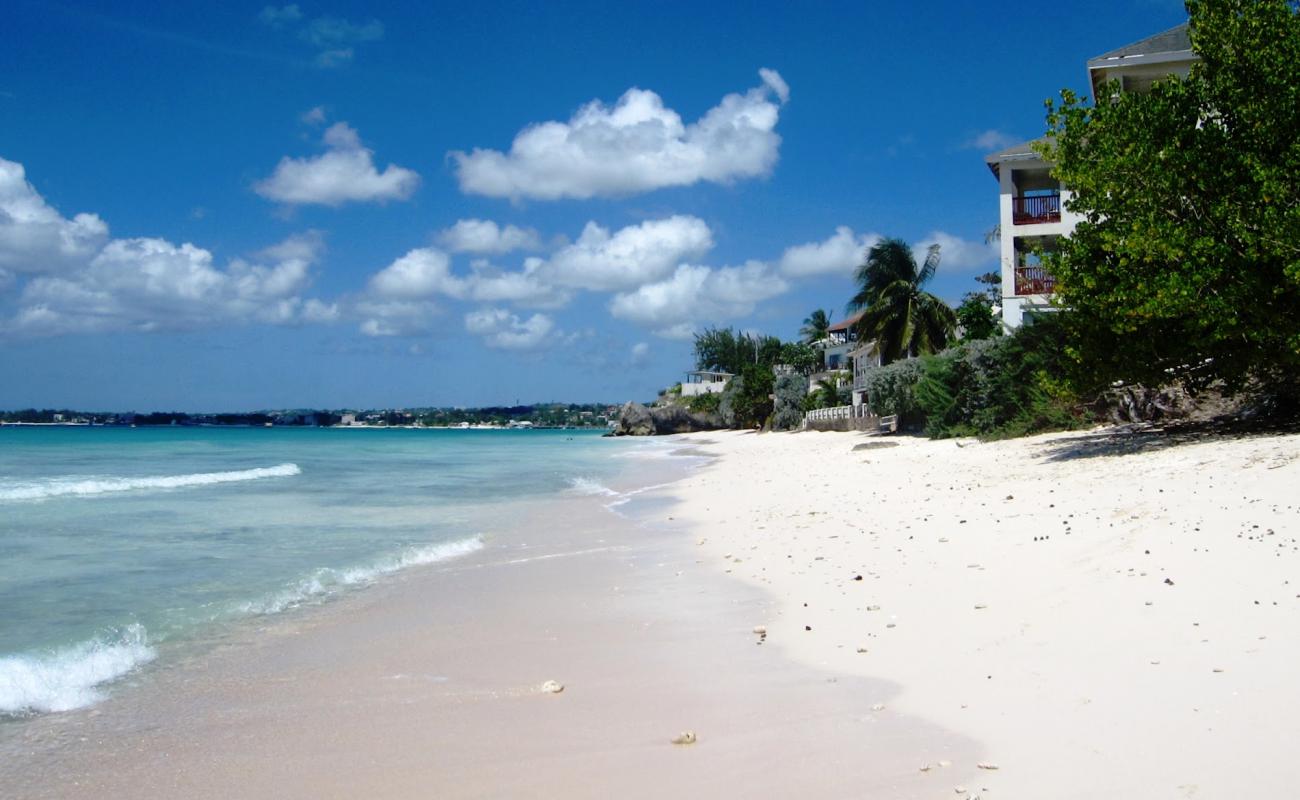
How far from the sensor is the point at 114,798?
4422 millimetres

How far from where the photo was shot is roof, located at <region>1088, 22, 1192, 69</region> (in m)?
24.9

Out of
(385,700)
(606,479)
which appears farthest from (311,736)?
(606,479)

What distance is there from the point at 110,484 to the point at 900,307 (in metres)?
34.7

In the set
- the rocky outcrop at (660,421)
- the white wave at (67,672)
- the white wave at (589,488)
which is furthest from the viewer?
the rocky outcrop at (660,421)

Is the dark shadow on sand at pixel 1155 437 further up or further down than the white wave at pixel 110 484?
further up

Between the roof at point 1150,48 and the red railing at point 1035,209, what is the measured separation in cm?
490

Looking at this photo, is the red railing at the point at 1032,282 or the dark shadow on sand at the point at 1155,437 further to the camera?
the red railing at the point at 1032,282

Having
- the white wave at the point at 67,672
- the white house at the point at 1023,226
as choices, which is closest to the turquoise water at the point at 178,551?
the white wave at the point at 67,672

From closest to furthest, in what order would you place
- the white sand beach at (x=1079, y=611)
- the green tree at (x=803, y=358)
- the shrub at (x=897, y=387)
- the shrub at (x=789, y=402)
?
the white sand beach at (x=1079, y=611), the shrub at (x=897, y=387), the shrub at (x=789, y=402), the green tree at (x=803, y=358)

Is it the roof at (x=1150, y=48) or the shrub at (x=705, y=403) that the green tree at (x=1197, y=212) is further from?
the shrub at (x=705, y=403)

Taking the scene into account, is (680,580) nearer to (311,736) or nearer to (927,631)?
(927,631)

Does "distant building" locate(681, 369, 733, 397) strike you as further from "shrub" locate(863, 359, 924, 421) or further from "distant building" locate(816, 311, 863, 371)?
"shrub" locate(863, 359, 924, 421)

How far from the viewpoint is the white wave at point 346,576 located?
914 centimetres

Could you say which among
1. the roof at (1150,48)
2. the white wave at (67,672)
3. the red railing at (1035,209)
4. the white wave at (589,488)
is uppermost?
the roof at (1150,48)
